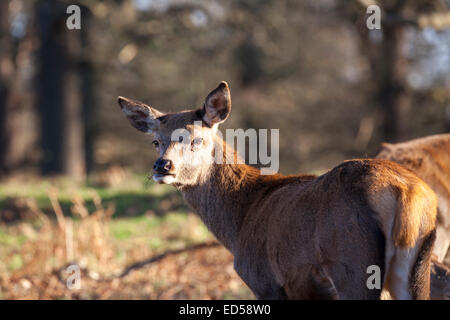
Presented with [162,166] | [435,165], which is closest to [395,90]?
[435,165]

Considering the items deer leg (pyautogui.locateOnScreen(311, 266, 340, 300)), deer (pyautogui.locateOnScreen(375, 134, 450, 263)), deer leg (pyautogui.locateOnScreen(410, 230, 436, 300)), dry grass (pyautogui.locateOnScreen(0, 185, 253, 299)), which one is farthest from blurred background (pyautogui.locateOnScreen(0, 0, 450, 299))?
deer leg (pyautogui.locateOnScreen(410, 230, 436, 300))

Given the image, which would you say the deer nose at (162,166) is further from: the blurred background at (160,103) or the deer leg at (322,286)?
the deer leg at (322,286)

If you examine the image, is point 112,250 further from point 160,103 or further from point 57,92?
point 160,103

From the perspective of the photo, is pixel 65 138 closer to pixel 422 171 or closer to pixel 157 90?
pixel 157 90

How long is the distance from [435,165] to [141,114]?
313 centimetres

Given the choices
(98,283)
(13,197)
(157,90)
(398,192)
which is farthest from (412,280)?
(157,90)

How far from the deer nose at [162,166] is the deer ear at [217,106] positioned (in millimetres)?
679

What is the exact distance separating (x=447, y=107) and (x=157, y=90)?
630 inches

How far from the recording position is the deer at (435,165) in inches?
236

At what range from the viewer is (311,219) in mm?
4215

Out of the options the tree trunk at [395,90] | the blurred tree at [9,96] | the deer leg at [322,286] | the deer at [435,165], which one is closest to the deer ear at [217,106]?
the deer at [435,165]

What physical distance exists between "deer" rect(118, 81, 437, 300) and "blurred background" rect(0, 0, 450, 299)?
0.91 m

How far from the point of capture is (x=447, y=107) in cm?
1482

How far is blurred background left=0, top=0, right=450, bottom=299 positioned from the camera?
9.35 m
